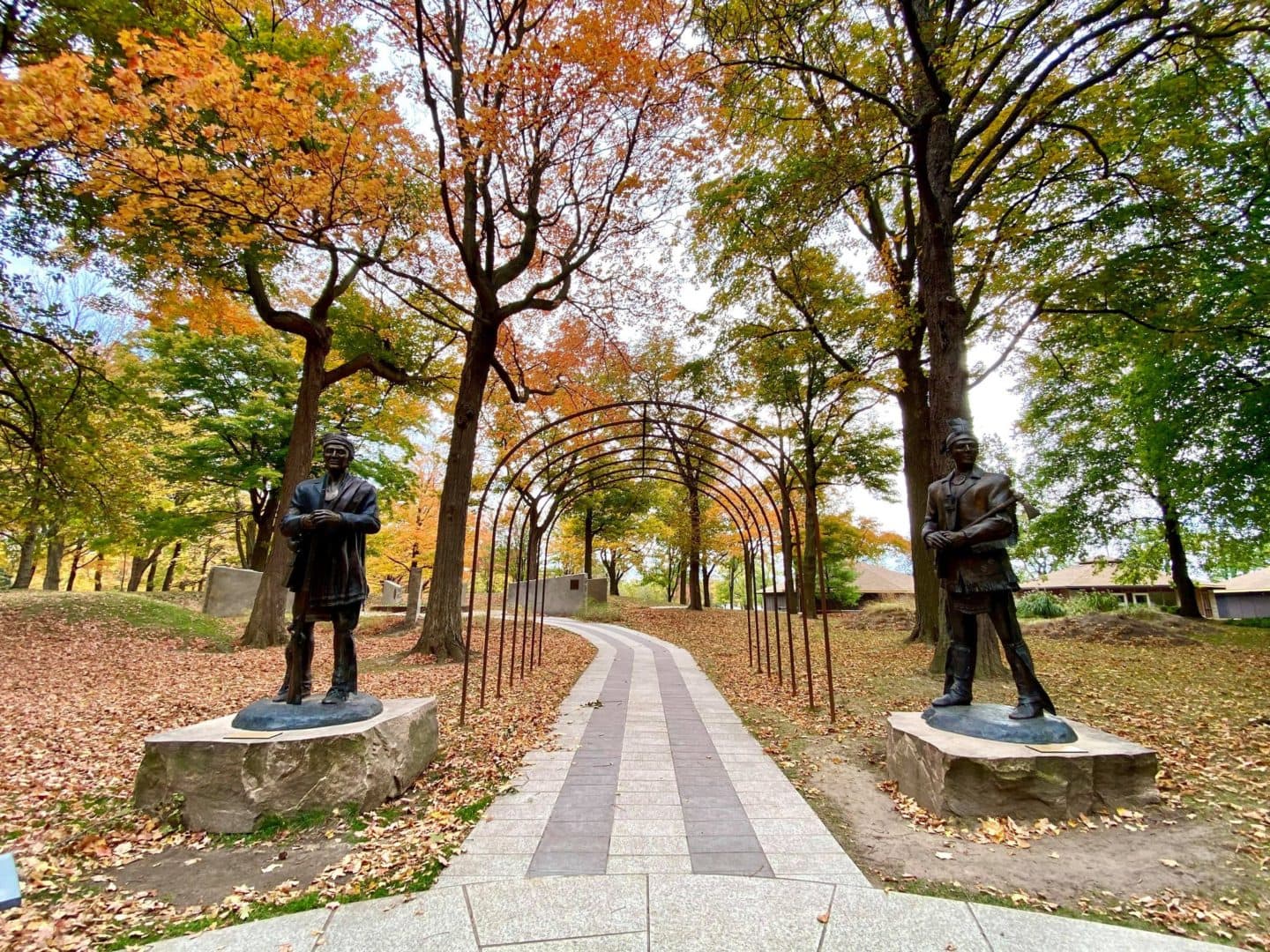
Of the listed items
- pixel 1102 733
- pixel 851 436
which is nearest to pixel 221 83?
pixel 1102 733

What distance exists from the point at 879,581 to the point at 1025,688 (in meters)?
30.1

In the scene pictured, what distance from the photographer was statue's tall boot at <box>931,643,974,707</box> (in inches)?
160

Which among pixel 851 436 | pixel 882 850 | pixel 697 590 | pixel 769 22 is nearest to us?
pixel 882 850

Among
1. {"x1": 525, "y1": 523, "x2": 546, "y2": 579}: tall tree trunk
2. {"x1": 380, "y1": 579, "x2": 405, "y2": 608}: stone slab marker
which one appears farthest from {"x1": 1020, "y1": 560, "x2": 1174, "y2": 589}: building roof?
{"x1": 380, "y1": 579, "x2": 405, "y2": 608}: stone slab marker

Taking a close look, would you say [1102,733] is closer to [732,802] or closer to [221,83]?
[732,802]

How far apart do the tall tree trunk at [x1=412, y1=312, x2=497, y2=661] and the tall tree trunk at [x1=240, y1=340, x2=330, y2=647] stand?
2950 mm

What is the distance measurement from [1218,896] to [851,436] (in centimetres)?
1492

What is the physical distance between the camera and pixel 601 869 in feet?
9.08

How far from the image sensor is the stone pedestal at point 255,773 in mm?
3211

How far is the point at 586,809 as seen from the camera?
11.6 ft

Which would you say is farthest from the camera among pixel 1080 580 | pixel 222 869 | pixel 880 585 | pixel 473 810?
pixel 880 585

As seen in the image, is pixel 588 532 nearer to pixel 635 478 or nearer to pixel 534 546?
pixel 635 478

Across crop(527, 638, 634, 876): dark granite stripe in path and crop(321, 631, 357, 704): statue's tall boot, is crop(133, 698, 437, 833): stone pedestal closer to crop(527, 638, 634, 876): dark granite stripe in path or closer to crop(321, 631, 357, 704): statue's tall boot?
crop(321, 631, 357, 704): statue's tall boot

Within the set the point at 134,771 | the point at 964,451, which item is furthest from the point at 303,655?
the point at 964,451
